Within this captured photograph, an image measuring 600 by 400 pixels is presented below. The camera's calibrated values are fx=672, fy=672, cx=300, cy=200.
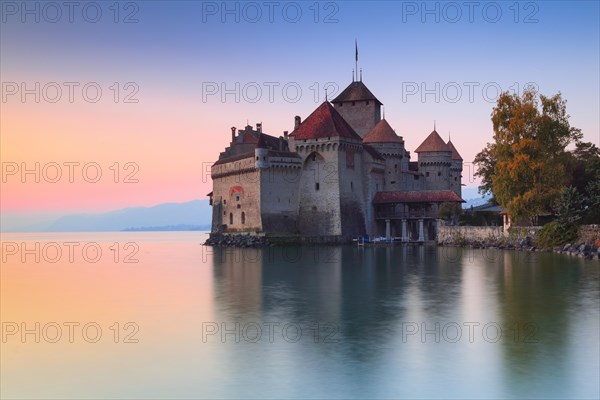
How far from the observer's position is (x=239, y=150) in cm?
5728

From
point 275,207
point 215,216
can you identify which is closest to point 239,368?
point 275,207

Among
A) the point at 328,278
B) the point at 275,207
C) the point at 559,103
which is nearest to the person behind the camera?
the point at 328,278

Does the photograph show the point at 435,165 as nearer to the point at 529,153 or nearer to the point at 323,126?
the point at 323,126

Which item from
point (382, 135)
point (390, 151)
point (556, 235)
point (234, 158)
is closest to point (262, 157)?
point (234, 158)

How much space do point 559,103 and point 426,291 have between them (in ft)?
68.9

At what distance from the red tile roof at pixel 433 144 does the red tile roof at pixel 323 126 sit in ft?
40.7

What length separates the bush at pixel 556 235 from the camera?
120 ft

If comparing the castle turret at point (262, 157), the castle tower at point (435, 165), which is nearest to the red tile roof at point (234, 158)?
the castle turret at point (262, 157)

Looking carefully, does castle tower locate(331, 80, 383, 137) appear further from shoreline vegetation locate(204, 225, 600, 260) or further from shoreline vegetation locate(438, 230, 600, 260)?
shoreline vegetation locate(438, 230, 600, 260)

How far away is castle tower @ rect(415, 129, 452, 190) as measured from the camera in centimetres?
6125

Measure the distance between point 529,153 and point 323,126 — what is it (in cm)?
1674

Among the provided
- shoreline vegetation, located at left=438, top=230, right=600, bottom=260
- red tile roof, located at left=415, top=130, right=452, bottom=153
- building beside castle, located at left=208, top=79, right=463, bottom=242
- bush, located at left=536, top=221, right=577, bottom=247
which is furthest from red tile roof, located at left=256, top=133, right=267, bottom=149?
bush, located at left=536, top=221, right=577, bottom=247

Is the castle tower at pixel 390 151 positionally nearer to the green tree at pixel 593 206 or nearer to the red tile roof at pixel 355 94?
the red tile roof at pixel 355 94

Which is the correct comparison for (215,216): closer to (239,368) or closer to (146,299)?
(146,299)
